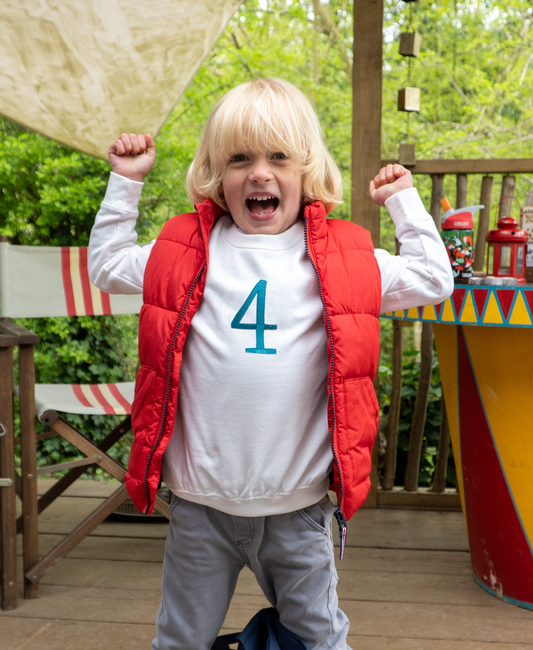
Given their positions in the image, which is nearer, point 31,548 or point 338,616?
point 338,616

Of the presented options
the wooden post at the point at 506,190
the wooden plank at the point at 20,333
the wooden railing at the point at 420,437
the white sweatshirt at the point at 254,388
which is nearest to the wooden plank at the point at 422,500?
the wooden railing at the point at 420,437

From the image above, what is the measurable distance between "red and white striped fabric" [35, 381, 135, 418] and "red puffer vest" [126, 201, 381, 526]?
0.90m

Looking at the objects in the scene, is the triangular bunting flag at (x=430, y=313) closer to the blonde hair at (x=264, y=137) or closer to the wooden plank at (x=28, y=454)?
the blonde hair at (x=264, y=137)

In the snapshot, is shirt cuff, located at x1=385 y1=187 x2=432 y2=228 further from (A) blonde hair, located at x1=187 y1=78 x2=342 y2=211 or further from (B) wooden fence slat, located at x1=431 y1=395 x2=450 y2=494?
(B) wooden fence slat, located at x1=431 y1=395 x2=450 y2=494

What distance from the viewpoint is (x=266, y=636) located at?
130cm

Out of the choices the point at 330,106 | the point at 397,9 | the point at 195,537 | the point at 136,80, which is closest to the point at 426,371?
the point at 136,80

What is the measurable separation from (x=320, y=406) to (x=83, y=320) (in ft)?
9.70

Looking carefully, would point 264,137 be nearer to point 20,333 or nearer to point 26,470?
point 20,333

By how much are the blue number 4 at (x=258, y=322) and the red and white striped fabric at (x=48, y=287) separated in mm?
1498

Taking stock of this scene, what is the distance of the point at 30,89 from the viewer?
2035mm

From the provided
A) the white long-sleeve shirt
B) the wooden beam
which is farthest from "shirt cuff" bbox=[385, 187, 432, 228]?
the wooden beam

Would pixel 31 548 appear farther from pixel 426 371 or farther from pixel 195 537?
pixel 426 371

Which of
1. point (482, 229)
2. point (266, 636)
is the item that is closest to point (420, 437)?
point (482, 229)

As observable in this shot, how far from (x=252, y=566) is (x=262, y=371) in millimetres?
366
